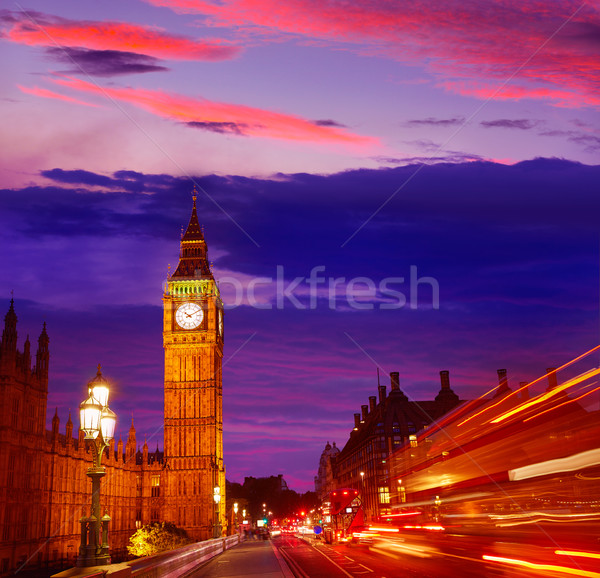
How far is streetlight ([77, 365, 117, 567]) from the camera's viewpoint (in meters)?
15.1

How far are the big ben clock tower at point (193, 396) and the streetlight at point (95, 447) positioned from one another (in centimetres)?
8704

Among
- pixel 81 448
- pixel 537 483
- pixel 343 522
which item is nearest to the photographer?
pixel 537 483

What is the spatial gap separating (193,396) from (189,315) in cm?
1321

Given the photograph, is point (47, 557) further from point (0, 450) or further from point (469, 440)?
point (469, 440)

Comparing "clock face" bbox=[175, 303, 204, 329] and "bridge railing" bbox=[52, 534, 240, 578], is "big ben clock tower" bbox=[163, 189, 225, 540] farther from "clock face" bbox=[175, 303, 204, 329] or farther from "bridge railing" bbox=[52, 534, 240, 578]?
"bridge railing" bbox=[52, 534, 240, 578]

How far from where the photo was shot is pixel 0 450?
56.3 metres

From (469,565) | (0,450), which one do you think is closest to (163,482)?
(0,450)

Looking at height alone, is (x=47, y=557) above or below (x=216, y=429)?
below

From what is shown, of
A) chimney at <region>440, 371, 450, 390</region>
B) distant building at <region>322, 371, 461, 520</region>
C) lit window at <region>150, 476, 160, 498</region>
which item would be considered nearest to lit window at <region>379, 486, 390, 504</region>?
distant building at <region>322, 371, 461, 520</region>

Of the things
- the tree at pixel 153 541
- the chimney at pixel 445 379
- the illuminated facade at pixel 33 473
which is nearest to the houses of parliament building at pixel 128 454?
the illuminated facade at pixel 33 473

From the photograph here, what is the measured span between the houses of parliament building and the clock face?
0.16m

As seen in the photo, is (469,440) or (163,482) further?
(163,482)

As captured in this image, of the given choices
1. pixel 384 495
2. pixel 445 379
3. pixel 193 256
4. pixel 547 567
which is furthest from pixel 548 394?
pixel 193 256

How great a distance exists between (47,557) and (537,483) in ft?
179
